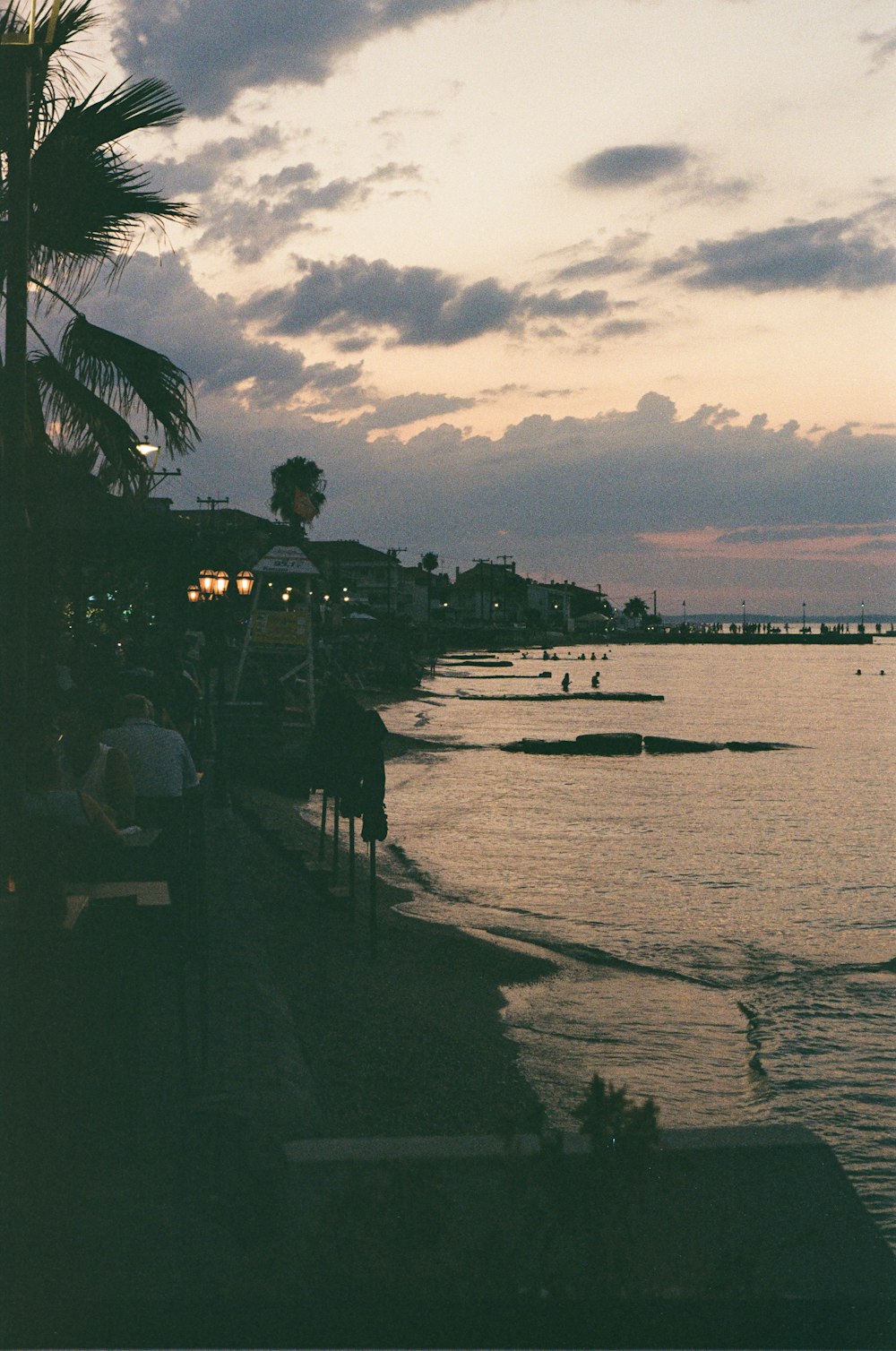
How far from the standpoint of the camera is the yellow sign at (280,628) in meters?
28.4

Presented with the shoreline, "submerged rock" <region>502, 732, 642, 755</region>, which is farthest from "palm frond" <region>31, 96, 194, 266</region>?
"submerged rock" <region>502, 732, 642, 755</region>

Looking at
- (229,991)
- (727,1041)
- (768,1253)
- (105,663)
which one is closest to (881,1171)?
(727,1041)

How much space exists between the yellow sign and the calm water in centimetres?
404

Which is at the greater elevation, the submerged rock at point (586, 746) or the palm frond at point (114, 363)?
the palm frond at point (114, 363)

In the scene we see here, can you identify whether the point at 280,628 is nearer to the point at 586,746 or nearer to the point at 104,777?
the point at 586,746

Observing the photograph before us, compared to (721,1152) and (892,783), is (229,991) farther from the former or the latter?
(892,783)

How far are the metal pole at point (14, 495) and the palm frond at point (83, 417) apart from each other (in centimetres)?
342

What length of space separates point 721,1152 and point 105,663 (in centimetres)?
1347

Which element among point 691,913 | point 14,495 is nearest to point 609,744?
point 691,913

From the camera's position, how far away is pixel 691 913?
14.1 meters

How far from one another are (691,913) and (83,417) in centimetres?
876

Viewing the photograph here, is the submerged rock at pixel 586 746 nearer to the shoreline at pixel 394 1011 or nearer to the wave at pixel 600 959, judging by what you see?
the shoreline at pixel 394 1011

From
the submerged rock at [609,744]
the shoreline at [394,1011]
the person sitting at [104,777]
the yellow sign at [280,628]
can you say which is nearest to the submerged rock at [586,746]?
the submerged rock at [609,744]

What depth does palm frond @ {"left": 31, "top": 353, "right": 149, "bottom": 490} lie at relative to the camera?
918 centimetres
